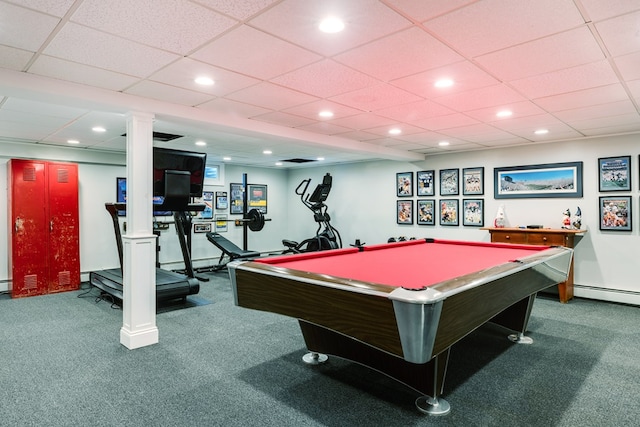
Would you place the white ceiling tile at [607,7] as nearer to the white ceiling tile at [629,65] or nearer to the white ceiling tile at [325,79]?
the white ceiling tile at [629,65]

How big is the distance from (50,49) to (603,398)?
434 centimetres

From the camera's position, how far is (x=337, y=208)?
877cm

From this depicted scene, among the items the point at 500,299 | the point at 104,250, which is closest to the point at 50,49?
the point at 500,299

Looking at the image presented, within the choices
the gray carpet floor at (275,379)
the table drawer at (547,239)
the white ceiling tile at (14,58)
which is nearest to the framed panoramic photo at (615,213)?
the table drawer at (547,239)

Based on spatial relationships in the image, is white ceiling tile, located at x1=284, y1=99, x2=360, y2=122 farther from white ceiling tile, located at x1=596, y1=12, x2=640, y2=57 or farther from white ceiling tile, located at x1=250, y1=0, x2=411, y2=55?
white ceiling tile, located at x1=596, y1=12, x2=640, y2=57

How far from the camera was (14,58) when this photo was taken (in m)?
2.54

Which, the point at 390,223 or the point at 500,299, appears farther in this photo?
the point at 390,223

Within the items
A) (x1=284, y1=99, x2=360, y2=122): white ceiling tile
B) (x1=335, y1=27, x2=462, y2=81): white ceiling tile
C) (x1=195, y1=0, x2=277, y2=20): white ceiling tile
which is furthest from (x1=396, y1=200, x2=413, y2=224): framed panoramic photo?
(x1=195, y1=0, x2=277, y2=20): white ceiling tile

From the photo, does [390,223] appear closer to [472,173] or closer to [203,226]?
[472,173]

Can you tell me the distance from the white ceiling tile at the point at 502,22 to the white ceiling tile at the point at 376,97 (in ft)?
3.03

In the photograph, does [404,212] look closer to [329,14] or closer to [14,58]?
[329,14]

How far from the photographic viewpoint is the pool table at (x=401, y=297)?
1.72 metres

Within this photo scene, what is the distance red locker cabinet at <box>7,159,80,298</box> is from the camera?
555 centimetres

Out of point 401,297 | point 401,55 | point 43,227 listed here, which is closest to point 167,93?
point 401,55
